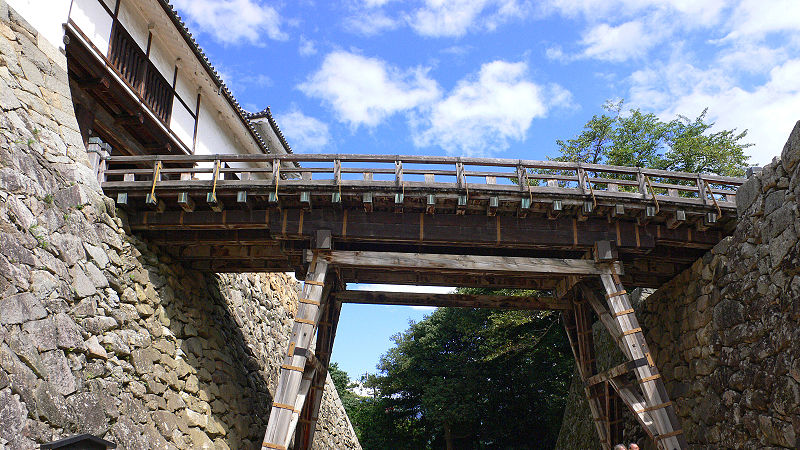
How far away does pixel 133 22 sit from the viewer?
12562 mm

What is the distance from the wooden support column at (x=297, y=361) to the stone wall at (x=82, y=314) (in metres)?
2.26

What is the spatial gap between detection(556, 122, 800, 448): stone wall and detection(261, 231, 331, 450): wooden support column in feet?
26.1

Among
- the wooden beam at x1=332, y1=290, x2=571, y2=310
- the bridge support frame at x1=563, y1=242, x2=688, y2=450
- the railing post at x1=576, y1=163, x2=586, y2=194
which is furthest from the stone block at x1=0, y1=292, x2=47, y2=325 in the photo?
the bridge support frame at x1=563, y1=242, x2=688, y2=450

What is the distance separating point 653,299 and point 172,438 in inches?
456

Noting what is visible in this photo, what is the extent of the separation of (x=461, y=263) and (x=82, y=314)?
668 cm

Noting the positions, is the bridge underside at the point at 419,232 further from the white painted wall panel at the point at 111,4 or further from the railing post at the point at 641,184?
the white painted wall panel at the point at 111,4

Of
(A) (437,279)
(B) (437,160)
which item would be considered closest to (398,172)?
(B) (437,160)

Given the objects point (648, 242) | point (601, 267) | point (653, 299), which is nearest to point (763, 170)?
point (648, 242)

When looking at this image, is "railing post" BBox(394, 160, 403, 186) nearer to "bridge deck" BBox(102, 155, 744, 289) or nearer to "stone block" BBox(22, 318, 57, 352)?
"bridge deck" BBox(102, 155, 744, 289)

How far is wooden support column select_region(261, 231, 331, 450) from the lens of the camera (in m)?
9.23

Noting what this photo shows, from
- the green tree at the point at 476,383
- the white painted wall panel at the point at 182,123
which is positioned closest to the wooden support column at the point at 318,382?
the white painted wall panel at the point at 182,123

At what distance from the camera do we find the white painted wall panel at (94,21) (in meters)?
11.0

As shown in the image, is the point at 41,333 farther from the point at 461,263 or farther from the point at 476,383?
the point at 476,383

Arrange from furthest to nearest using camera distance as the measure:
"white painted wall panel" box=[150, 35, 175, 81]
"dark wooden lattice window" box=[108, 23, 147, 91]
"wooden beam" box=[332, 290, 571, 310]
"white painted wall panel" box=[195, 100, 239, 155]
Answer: "white painted wall panel" box=[195, 100, 239, 155] < "white painted wall panel" box=[150, 35, 175, 81] < "wooden beam" box=[332, 290, 571, 310] < "dark wooden lattice window" box=[108, 23, 147, 91]
